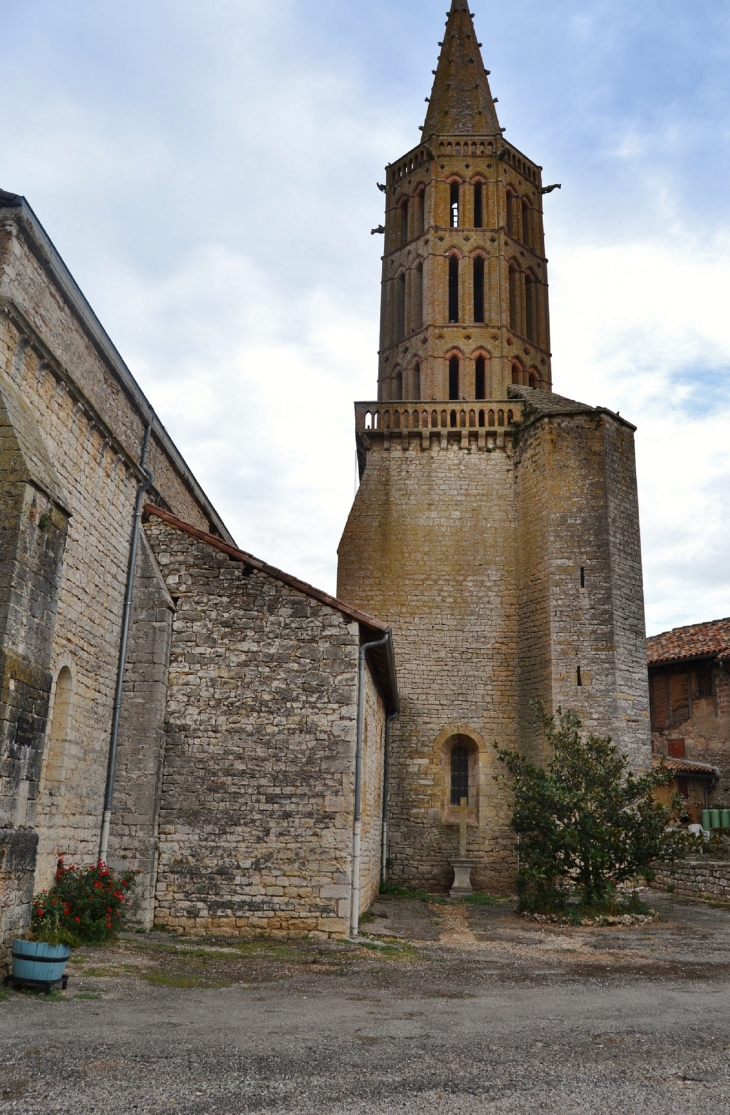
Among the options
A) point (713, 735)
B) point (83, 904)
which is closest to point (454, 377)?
point (713, 735)

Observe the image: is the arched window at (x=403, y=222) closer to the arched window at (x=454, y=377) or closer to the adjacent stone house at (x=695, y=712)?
the arched window at (x=454, y=377)

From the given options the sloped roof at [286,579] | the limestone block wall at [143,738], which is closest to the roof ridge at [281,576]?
the sloped roof at [286,579]

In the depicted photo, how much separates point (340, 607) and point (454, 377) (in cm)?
1315

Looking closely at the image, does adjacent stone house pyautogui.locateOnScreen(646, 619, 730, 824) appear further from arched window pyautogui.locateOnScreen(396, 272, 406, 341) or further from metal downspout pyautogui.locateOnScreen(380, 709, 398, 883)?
arched window pyautogui.locateOnScreen(396, 272, 406, 341)

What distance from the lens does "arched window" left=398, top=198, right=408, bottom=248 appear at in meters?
25.1

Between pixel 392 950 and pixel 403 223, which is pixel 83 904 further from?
pixel 403 223

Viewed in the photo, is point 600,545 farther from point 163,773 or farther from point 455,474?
point 163,773

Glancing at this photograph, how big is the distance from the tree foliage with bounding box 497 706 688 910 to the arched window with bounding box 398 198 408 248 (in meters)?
16.9

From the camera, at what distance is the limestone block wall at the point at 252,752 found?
10.4 m

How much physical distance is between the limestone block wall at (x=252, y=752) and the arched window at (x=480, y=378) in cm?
1280

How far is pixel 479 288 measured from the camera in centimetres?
2386

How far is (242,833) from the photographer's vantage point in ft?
35.0

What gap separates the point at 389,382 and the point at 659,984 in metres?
18.4

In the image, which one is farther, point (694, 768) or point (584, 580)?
point (694, 768)
